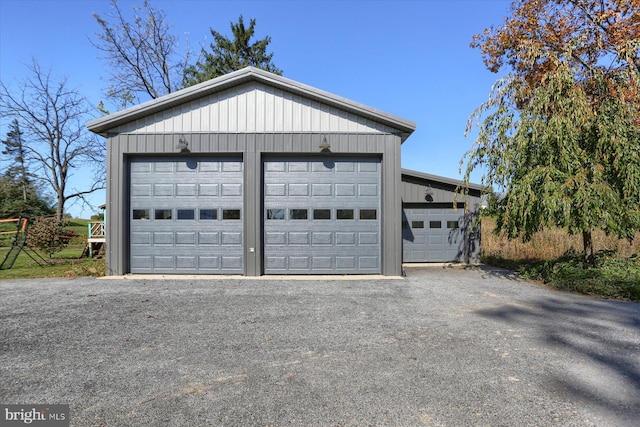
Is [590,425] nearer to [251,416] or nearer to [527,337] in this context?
[527,337]

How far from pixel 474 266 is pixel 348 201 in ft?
17.9

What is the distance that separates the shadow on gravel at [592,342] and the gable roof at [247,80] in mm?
4914

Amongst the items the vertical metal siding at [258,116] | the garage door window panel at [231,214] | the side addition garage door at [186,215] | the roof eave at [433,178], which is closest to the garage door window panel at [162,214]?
the side addition garage door at [186,215]

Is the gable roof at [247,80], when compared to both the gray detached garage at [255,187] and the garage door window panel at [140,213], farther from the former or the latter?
the garage door window panel at [140,213]

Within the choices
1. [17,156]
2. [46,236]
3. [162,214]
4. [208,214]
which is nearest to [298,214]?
[208,214]

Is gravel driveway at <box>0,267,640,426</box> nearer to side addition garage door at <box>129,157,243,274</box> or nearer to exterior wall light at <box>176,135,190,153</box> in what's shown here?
side addition garage door at <box>129,157,243,274</box>

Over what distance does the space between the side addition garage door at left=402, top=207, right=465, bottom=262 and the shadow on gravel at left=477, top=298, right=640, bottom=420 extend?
547cm

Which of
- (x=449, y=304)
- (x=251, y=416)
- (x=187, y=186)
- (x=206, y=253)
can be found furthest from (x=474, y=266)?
(x=251, y=416)

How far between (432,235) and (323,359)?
917cm

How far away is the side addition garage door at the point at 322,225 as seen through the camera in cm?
845

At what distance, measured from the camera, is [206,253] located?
845cm

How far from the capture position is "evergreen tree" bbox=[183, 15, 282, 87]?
74.7ft

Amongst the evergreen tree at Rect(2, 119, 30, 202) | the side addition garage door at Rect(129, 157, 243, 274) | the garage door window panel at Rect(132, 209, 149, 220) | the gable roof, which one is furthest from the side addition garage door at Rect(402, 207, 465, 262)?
the evergreen tree at Rect(2, 119, 30, 202)

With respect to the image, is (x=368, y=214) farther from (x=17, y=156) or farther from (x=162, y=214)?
(x=17, y=156)
